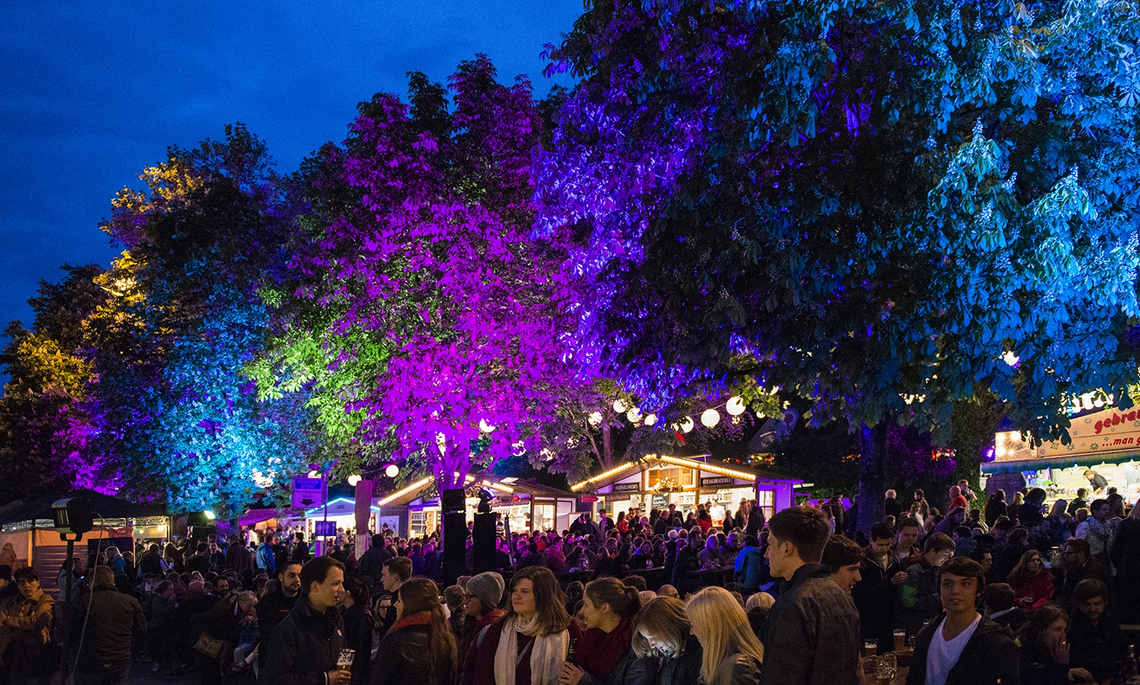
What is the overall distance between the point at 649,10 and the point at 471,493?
19.7m

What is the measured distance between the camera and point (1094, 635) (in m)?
7.01

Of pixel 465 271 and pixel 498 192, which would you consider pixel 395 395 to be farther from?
pixel 498 192

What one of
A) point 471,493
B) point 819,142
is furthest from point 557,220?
point 471,493

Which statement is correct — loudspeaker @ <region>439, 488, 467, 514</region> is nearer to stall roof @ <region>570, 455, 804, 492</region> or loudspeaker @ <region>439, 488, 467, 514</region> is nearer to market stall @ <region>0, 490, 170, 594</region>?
market stall @ <region>0, 490, 170, 594</region>

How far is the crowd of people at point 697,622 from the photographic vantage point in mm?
4109

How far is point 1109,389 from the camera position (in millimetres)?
10461

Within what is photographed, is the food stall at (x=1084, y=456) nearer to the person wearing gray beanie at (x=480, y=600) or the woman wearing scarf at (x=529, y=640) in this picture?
the person wearing gray beanie at (x=480, y=600)

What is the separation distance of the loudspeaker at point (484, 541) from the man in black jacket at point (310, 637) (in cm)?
928

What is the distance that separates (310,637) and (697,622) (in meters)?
2.24

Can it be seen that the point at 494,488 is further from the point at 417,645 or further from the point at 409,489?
the point at 417,645

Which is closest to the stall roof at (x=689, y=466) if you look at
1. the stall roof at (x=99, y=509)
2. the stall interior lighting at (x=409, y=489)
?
the stall interior lighting at (x=409, y=489)

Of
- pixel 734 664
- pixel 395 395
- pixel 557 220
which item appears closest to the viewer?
pixel 734 664

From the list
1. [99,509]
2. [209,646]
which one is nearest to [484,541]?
[209,646]

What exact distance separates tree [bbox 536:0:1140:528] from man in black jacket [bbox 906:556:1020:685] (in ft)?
18.4
